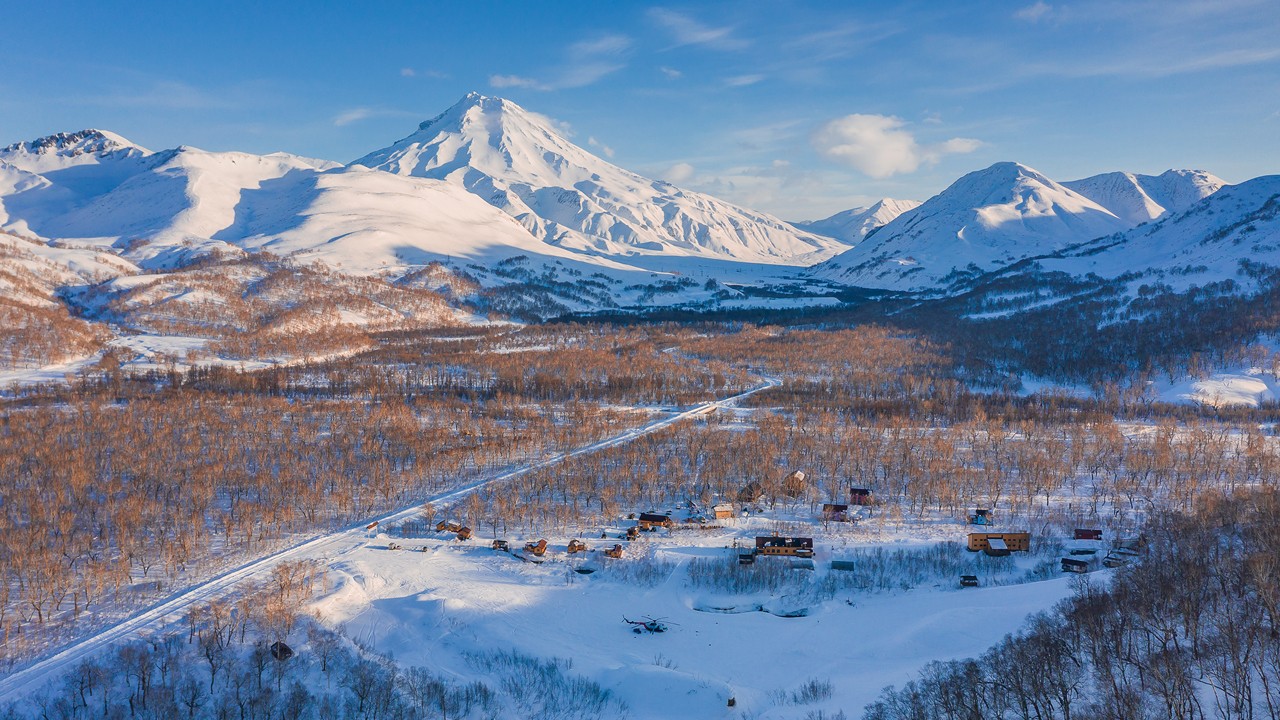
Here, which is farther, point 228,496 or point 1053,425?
point 1053,425

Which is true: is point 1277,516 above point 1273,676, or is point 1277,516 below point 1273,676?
above

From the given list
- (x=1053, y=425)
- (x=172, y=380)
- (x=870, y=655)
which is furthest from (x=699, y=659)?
(x=172, y=380)

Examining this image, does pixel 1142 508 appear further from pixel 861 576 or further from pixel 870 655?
pixel 870 655

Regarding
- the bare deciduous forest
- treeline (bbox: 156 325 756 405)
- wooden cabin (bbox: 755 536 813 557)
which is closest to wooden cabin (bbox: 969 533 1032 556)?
the bare deciduous forest

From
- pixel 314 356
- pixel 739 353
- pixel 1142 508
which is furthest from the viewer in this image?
pixel 739 353

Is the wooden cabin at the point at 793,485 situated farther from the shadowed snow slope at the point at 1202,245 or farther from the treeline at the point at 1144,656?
the shadowed snow slope at the point at 1202,245

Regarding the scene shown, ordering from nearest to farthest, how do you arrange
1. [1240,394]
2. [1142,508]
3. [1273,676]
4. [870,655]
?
[1273,676] → [870,655] → [1142,508] → [1240,394]

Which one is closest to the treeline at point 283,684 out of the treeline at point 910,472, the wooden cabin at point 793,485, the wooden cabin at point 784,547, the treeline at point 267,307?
the wooden cabin at point 784,547
